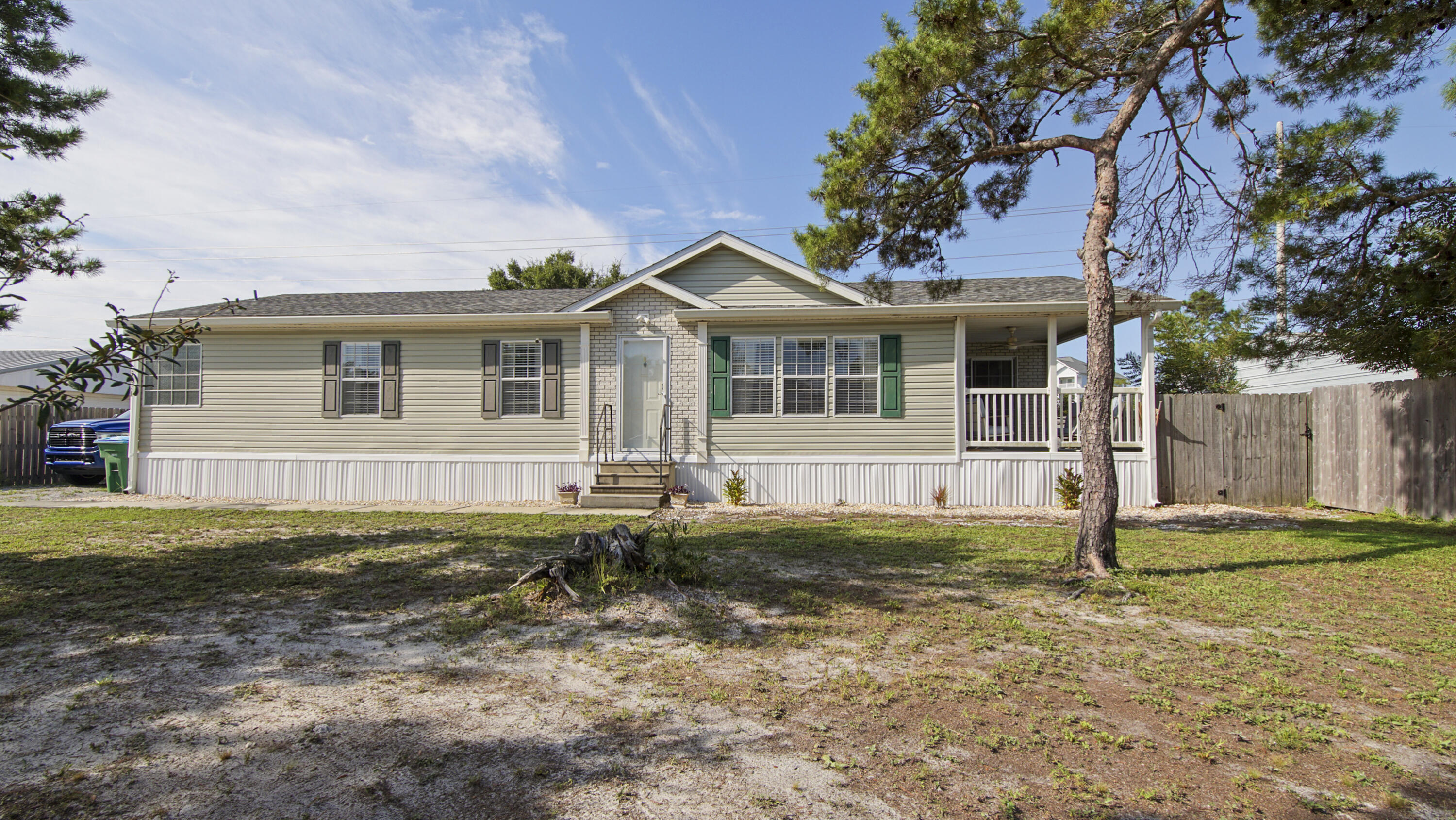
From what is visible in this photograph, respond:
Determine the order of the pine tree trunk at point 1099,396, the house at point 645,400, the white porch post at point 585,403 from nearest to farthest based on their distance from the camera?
1. the pine tree trunk at point 1099,396
2. the house at point 645,400
3. the white porch post at point 585,403

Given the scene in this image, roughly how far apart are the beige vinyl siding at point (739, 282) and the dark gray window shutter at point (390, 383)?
4.78m

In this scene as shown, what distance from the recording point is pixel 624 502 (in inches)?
452

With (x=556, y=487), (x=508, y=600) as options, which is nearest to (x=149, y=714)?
(x=508, y=600)

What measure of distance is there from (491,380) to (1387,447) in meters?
13.4

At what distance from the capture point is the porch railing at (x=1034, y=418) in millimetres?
11828

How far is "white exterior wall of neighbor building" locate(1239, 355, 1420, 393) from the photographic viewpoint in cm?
1423

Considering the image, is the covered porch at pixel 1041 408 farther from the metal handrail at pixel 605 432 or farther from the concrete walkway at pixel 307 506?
the metal handrail at pixel 605 432

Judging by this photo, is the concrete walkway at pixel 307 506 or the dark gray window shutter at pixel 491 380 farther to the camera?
the dark gray window shutter at pixel 491 380

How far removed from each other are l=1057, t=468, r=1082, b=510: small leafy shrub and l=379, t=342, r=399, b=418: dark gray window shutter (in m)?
11.0

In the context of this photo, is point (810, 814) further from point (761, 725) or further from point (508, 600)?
point (508, 600)

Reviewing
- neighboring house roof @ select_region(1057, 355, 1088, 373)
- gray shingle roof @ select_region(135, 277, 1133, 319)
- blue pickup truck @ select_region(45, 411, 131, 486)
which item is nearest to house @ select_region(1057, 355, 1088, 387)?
neighboring house roof @ select_region(1057, 355, 1088, 373)

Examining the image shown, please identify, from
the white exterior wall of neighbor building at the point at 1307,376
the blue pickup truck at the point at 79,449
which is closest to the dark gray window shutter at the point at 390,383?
the blue pickup truck at the point at 79,449

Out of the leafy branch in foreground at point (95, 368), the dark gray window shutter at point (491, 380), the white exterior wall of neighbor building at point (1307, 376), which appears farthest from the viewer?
the white exterior wall of neighbor building at point (1307, 376)

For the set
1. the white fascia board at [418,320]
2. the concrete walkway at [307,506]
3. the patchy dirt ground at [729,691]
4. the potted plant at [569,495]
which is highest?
the white fascia board at [418,320]
